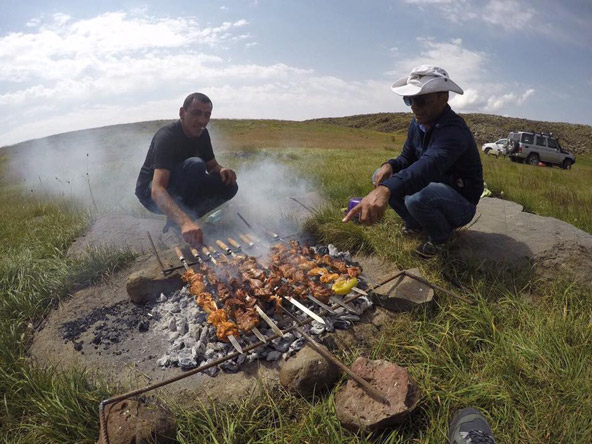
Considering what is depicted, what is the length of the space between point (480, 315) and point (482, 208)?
2.65 m

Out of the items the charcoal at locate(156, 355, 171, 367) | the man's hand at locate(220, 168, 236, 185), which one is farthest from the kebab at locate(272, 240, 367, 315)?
the man's hand at locate(220, 168, 236, 185)

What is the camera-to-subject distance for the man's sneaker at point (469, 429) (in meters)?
1.94

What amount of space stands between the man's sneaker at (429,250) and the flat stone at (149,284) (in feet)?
9.10

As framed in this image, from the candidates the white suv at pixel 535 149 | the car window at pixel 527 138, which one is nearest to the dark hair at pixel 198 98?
the white suv at pixel 535 149

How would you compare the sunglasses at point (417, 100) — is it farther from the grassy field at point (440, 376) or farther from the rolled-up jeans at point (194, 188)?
the rolled-up jeans at point (194, 188)

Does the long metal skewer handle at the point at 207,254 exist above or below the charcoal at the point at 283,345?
above

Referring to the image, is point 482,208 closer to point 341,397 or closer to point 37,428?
point 341,397

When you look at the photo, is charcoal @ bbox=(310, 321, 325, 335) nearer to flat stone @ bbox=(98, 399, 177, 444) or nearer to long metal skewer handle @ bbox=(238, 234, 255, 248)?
flat stone @ bbox=(98, 399, 177, 444)

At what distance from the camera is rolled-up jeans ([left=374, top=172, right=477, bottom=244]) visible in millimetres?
3762

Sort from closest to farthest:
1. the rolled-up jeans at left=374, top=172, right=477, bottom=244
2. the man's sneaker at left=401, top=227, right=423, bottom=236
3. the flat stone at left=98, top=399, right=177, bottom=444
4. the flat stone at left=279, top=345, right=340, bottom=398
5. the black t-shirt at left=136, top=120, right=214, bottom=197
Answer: the flat stone at left=98, top=399, right=177, bottom=444 → the flat stone at left=279, top=345, right=340, bottom=398 → the rolled-up jeans at left=374, top=172, right=477, bottom=244 → the man's sneaker at left=401, top=227, right=423, bottom=236 → the black t-shirt at left=136, top=120, right=214, bottom=197

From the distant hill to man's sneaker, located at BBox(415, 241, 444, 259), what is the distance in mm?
52764

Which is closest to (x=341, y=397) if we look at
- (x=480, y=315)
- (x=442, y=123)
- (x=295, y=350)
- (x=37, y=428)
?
(x=295, y=350)

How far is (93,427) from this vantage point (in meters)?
2.34

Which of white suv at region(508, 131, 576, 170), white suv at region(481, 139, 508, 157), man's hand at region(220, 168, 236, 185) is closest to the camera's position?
man's hand at region(220, 168, 236, 185)
